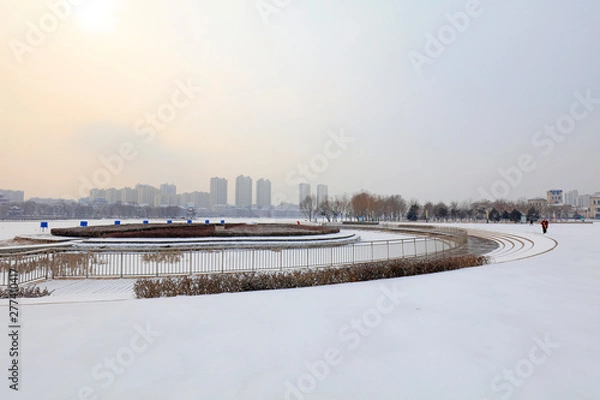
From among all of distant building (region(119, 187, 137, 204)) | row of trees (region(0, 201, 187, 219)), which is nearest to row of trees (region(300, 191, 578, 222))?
row of trees (region(0, 201, 187, 219))

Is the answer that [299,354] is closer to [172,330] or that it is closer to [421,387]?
[421,387]

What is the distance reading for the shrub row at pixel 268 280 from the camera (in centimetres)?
783

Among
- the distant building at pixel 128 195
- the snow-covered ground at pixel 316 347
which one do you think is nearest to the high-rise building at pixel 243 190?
the distant building at pixel 128 195

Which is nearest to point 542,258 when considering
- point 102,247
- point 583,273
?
point 583,273

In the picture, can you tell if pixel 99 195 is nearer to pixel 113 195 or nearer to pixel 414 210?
pixel 113 195

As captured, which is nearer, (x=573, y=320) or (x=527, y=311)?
(x=573, y=320)

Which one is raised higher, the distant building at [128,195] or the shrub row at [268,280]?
the distant building at [128,195]

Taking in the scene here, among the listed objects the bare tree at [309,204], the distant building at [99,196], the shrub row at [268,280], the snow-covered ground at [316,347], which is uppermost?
the distant building at [99,196]

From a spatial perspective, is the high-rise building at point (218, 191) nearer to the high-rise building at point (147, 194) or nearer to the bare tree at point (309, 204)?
the high-rise building at point (147, 194)

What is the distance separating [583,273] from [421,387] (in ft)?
31.5

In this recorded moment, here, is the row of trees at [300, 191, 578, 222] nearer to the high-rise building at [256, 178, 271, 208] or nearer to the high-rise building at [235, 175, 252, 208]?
the high-rise building at [256, 178, 271, 208]

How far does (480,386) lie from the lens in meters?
3.25

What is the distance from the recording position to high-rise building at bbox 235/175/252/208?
137m

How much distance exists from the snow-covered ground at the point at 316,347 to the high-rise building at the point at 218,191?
147 metres
